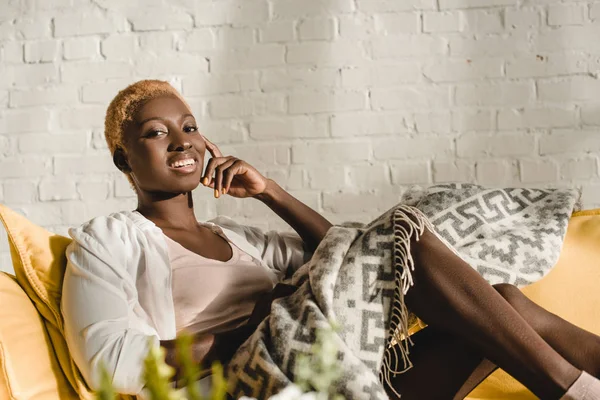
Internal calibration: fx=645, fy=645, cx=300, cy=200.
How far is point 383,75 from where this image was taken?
6.65 ft

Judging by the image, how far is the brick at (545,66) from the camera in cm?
197

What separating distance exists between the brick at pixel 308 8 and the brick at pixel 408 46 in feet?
0.48

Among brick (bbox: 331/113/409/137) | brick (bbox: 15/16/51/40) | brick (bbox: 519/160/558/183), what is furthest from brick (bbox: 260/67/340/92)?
brick (bbox: 15/16/51/40)

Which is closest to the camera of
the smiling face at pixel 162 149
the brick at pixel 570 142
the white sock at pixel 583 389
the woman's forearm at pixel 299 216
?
the white sock at pixel 583 389

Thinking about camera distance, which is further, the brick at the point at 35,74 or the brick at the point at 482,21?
the brick at the point at 35,74

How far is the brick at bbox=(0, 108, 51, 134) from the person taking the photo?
2.12 metres

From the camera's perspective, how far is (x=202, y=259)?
1.46 metres

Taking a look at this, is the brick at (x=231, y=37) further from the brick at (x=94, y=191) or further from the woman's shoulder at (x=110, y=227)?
the woman's shoulder at (x=110, y=227)

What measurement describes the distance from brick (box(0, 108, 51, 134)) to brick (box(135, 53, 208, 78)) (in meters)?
0.30

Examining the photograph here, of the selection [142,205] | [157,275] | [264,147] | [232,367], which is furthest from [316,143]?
[232,367]

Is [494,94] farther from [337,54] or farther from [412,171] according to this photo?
[337,54]

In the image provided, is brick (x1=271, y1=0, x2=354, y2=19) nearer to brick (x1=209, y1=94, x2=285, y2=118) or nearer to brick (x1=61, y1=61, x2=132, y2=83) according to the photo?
brick (x1=209, y1=94, x2=285, y2=118)

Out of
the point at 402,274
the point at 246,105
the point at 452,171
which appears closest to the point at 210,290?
the point at 402,274

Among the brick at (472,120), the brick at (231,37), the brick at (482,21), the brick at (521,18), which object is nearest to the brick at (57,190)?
the brick at (231,37)
